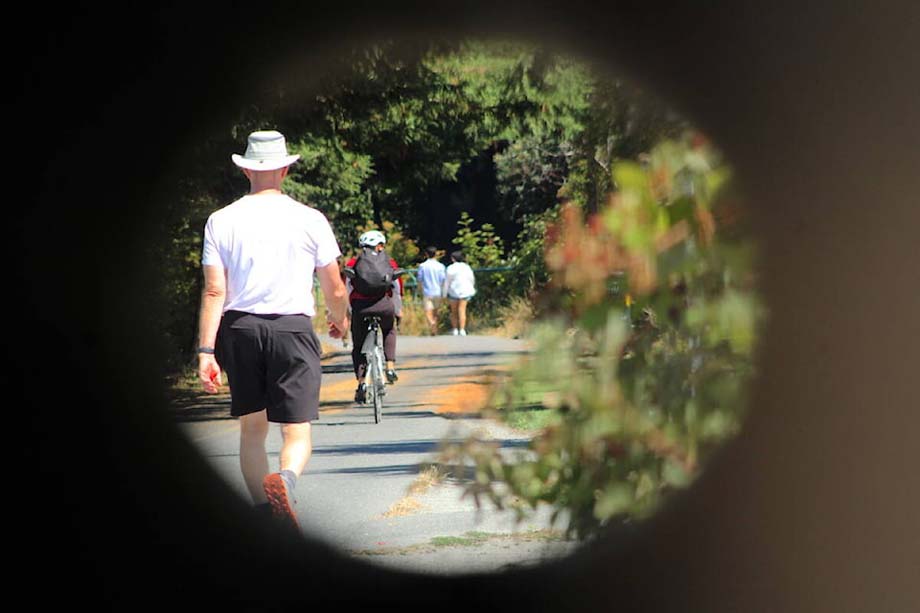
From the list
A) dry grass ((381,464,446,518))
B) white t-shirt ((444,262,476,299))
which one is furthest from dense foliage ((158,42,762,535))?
white t-shirt ((444,262,476,299))

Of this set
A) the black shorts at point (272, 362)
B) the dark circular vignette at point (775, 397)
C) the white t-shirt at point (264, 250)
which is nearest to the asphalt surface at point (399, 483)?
the dark circular vignette at point (775, 397)

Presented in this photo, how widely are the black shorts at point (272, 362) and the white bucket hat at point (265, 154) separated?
24.1 inches

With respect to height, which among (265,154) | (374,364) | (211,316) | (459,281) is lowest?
(374,364)

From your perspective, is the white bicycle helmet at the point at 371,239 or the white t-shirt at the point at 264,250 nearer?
the white t-shirt at the point at 264,250

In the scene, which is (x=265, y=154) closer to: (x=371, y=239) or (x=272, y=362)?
(x=272, y=362)

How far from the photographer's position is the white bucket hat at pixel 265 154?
6324 millimetres

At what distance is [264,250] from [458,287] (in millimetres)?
23735

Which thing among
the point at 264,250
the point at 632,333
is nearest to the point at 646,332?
the point at 632,333

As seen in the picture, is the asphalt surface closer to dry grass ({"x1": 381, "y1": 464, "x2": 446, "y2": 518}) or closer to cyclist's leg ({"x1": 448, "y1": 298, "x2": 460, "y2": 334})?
dry grass ({"x1": 381, "y1": 464, "x2": 446, "y2": 518})

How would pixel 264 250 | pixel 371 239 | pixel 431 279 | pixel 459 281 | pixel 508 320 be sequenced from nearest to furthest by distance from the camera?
pixel 264 250, pixel 371 239, pixel 431 279, pixel 459 281, pixel 508 320

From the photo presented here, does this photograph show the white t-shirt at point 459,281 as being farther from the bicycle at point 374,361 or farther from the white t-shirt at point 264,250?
the white t-shirt at point 264,250

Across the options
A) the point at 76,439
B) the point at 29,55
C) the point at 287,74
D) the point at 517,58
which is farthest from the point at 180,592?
the point at 517,58

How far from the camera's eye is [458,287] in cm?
2995

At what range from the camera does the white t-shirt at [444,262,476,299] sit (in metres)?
29.6
